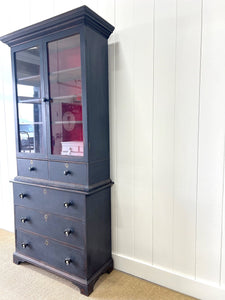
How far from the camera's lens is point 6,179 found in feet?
8.73

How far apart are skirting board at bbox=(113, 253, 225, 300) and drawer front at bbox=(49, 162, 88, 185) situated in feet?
2.65

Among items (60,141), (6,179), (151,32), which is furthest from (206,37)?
(6,179)

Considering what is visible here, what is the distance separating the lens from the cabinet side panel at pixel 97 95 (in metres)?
1.55

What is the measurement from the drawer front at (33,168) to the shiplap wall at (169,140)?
561 millimetres

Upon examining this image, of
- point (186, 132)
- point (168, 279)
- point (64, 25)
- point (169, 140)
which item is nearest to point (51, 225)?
point (168, 279)

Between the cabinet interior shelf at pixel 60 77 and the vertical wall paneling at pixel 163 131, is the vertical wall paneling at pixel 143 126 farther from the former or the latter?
the cabinet interior shelf at pixel 60 77

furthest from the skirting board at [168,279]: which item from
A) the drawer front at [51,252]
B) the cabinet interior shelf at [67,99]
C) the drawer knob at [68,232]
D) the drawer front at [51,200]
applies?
the cabinet interior shelf at [67,99]

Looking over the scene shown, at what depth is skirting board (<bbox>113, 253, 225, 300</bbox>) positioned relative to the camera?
152cm

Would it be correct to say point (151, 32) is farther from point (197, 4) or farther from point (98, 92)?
point (98, 92)

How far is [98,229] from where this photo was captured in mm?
1731

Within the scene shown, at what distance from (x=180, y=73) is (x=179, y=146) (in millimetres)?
501

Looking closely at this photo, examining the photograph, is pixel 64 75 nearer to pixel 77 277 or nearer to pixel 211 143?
pixel 211 143

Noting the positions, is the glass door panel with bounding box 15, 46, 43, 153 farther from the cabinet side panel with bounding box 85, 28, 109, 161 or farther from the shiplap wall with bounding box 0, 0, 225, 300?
the shiplap wall with bounding box 0, 0, 225, 300

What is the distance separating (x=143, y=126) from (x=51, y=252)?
1246 mm
